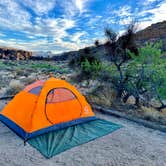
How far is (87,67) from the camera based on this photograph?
967 centimetres

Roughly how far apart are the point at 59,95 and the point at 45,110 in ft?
2.17

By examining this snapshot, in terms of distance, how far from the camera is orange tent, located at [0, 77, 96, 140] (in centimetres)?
525

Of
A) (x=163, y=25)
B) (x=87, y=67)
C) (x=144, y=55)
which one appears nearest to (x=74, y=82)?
(x=87, y=67)

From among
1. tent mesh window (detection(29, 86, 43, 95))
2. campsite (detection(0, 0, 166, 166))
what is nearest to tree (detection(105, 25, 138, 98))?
campsite (detection(0, 0, 166, 166))

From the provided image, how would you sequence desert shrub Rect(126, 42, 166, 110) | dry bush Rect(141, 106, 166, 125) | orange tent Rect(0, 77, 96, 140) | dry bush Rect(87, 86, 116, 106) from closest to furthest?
orange tent Rect(0, 77, 96, 140) → dry bush Rect(141, 106, 166, 125) → desert shrub Rect(126, 42, 166, 110) → dry bush Rect(87, 86, 116, 106)

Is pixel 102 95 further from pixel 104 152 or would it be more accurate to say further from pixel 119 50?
pixel 104 152

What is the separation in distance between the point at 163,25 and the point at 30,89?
51.2m

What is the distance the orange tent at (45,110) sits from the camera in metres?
5.25

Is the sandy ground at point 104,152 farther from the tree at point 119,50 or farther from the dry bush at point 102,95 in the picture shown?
the tree at point 119,50

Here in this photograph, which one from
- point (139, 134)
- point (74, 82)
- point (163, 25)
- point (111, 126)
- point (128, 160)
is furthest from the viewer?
point (163, 25)

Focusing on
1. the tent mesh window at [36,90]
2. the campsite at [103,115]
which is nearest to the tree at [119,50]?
the campsite at [103,115]

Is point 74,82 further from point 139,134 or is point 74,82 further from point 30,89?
point 139,134

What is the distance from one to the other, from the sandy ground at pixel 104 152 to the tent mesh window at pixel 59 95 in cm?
127

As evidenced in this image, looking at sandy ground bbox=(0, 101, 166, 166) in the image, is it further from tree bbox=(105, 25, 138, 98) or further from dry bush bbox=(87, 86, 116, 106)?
tree bbox=(105, 25, 138, 98)
